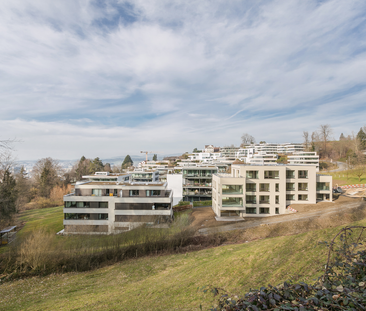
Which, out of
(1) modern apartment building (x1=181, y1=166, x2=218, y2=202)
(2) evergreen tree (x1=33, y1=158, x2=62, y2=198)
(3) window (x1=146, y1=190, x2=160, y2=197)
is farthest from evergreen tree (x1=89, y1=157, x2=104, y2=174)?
(3) window (x1=146, y1=190, x2=160, y2=197)

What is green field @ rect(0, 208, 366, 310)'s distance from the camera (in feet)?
38.5

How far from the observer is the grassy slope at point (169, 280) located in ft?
38.5

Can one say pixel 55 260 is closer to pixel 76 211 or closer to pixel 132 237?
pixel 132 237

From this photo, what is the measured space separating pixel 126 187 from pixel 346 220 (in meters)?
30.6

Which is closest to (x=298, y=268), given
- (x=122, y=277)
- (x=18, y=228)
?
(x=122, y=277)

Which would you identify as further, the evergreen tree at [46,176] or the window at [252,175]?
the evergreen tree at [46,176]

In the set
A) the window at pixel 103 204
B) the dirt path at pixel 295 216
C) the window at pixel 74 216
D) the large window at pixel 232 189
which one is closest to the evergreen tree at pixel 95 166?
the window at pixel 74 216

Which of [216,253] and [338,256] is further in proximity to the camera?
[216,253]

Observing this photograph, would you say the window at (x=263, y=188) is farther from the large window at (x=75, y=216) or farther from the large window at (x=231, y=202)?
the large window at (x=75, y=216)

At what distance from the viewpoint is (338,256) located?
3.79 meters

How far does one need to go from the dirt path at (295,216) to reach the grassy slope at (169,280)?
28.3ft

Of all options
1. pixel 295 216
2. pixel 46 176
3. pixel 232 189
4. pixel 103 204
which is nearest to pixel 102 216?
pixel 103 204

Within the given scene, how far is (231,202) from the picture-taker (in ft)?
108

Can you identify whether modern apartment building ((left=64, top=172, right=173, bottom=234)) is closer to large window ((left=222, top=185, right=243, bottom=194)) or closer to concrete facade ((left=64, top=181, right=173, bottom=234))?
concrete facade ((left=64, top=181, right=173, bottom=234))
